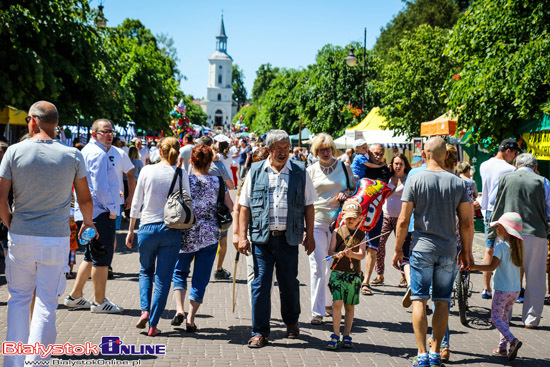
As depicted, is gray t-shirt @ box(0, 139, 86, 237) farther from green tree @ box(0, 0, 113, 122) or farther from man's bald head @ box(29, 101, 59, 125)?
green tree @ box(0, 0, 113, 122)

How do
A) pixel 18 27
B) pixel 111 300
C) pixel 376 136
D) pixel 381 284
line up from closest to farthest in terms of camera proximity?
pixel 111 300, pixel 381 284, pixel 18 27, pixel 376 136

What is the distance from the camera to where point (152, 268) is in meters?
6.14

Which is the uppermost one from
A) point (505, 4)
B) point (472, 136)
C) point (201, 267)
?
point (505, 4)

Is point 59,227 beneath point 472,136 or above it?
beneath

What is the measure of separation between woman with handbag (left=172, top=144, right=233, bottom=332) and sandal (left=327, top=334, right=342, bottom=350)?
1371 mm

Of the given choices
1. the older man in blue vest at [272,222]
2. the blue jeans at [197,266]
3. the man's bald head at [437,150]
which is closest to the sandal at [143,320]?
the blue jeans at [197,266]

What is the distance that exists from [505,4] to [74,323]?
11.6 m

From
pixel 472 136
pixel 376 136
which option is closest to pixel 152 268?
pixel 472 136

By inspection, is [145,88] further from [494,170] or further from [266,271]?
[266,271]

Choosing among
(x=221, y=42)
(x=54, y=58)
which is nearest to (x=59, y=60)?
(x=54, y=58)

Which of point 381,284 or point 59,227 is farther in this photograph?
point 381,284

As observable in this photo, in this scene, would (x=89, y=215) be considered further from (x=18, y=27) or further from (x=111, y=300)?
(x=18, y=27)

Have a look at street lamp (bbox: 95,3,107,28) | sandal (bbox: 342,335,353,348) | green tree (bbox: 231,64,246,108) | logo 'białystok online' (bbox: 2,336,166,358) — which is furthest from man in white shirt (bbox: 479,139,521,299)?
green tree (bbox: 231,64,246,108)

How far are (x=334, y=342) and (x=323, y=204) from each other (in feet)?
5.45
